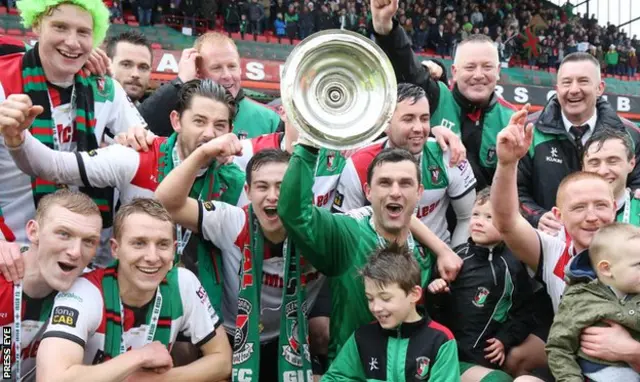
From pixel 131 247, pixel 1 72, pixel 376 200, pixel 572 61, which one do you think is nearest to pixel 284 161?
pixel 376 200

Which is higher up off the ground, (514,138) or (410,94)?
(410,94)

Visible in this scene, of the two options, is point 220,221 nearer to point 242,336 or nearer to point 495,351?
point 242,336

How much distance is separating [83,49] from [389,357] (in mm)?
2304

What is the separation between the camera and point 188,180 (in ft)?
11.6

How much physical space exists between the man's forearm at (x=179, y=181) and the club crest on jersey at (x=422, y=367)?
142 centimetres

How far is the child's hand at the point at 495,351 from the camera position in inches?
150

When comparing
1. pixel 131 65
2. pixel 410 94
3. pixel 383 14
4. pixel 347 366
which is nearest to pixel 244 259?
pixel 347 366

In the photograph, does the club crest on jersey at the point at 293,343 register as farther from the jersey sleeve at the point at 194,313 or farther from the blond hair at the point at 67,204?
the blond hair at the point at 67,204

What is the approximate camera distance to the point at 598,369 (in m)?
3.19

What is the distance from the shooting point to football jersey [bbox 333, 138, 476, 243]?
4.38 metres

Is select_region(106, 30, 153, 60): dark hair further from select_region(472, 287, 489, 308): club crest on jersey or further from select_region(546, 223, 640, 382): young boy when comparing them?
select_region(546, 223, 640, 382): young boy

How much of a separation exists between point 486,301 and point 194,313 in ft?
5.20

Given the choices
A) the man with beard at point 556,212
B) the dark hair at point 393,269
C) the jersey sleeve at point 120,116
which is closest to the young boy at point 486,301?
the man with beard at point 556,212

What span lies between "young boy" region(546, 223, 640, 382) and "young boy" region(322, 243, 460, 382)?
19.4 inches
